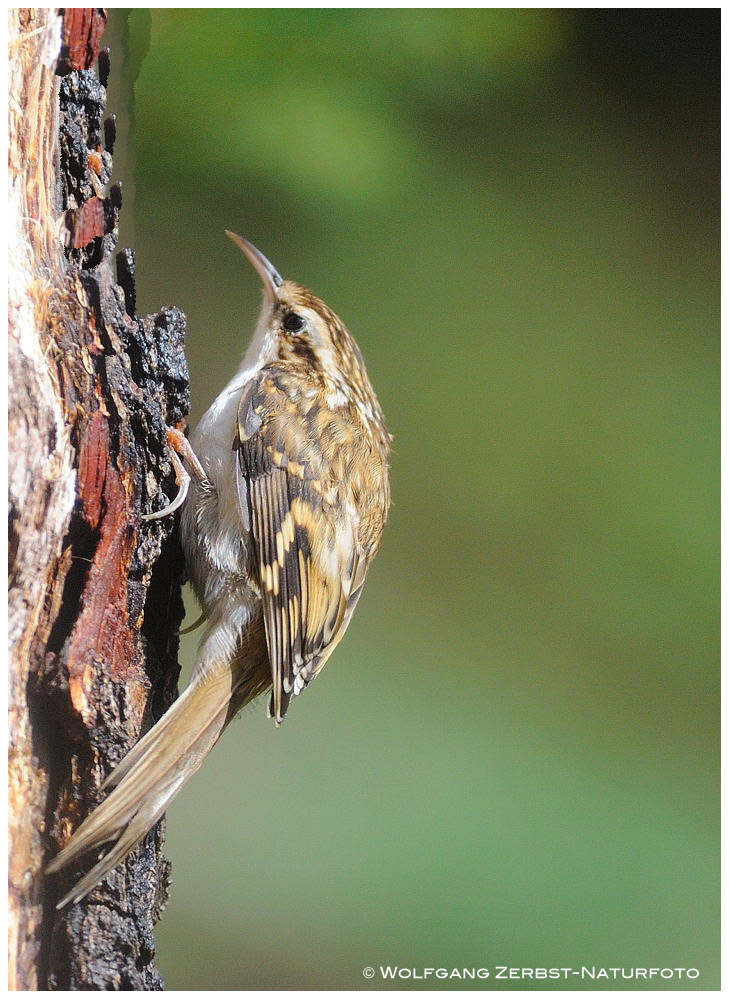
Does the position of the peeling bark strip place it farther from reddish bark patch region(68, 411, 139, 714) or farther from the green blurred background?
the green blurred background

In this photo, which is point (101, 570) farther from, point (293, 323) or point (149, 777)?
A: point (293, 323)

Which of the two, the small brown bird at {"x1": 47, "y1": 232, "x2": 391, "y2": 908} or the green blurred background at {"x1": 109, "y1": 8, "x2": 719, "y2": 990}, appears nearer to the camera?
the small brown bird at {"x1": 47, "y1": 232, "x2": 391, "y2": 908}

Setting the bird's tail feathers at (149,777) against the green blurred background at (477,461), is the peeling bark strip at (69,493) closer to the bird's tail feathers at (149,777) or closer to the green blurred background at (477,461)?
the bird's tail feathers at (149,777)

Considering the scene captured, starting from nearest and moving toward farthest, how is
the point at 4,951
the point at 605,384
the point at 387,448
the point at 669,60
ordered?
the point at 4,951, the point at 669,60, the point at 387,448, the point at 605,384

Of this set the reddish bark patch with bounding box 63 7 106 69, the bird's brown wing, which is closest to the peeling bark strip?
the reddish bark patch with bounding box 63 7 106 69

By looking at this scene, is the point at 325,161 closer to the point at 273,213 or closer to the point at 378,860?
the point at 273,213

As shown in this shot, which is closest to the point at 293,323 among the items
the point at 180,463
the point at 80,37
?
the point at 180,463

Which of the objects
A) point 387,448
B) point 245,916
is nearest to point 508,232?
point 387,448
